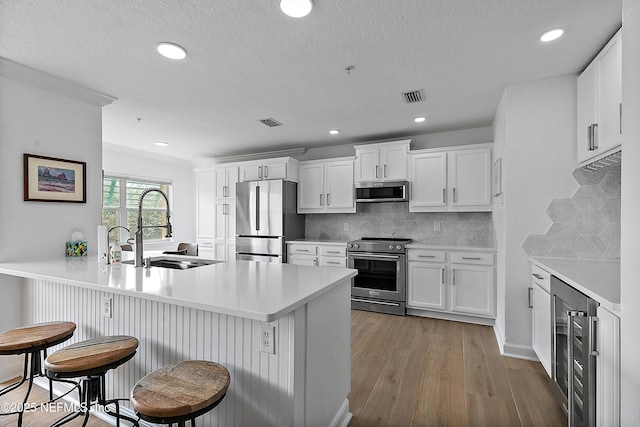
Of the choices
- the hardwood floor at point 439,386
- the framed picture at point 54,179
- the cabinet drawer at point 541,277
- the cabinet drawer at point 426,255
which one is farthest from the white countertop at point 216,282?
the cabinet drawer at point 426,255

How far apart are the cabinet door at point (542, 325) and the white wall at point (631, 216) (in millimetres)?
1082

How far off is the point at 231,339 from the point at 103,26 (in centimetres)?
201

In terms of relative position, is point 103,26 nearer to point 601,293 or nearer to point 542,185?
point 601,293

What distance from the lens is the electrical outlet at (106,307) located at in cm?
184

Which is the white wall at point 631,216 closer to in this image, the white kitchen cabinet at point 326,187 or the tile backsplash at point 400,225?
the tile backsplash at point 400,225

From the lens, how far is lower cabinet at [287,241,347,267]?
417 centimetres

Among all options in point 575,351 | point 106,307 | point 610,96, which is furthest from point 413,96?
point 106,307

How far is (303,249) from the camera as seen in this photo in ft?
14.5

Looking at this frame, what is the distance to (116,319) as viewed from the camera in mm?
1820

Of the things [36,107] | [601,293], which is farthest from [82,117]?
[601,293]

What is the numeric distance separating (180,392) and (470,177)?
12.1 feet

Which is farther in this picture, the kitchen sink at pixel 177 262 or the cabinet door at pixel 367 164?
the cabinet door at pixel 367 164

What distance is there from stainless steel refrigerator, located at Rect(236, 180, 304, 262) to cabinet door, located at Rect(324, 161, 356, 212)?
598mm

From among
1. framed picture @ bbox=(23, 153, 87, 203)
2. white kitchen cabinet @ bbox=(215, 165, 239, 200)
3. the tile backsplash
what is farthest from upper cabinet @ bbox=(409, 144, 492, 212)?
framed picture @ bbox=(23, 153, 87, 203)
